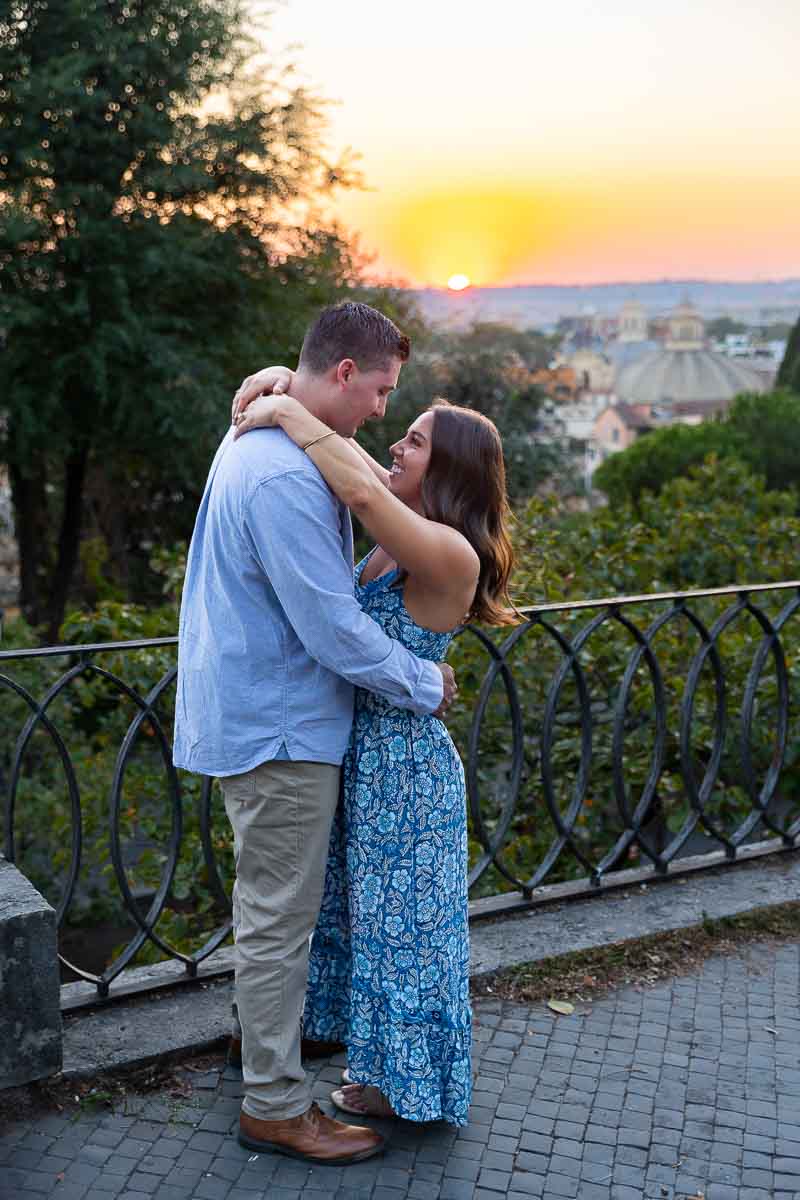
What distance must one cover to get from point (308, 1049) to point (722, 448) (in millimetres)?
20188

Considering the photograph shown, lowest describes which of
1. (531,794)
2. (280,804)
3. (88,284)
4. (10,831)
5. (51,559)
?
(51,559)

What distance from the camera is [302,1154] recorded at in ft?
8.52

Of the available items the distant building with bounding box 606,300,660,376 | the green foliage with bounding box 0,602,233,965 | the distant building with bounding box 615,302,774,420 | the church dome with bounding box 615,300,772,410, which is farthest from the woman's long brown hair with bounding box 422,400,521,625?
the distant building with bounding box 606,300,660,376

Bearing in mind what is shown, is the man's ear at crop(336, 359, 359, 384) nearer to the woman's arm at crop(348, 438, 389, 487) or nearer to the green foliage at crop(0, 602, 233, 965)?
the woman's arm at crop(348, 438, 389, 487)

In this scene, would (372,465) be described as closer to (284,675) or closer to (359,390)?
(359,390)

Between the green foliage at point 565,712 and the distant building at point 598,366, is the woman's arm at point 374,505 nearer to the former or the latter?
the green foliage at point 565,712

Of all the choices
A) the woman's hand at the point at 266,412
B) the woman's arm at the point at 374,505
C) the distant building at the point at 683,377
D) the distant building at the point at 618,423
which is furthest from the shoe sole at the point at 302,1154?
the distant building at the point at 683,377

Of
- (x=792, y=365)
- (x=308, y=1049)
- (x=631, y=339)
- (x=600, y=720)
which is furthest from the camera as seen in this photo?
(x=631, y=339)

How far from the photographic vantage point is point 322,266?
17.3m

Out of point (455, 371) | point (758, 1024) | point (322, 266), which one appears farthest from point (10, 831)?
point (455, 371)

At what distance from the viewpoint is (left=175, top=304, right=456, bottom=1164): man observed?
2.37m

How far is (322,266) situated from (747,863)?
14.4 metres

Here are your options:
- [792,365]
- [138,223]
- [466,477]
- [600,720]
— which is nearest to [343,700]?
[466,477]

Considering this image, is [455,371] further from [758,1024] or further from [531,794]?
[758,1024]
